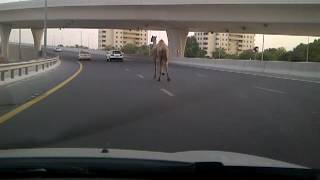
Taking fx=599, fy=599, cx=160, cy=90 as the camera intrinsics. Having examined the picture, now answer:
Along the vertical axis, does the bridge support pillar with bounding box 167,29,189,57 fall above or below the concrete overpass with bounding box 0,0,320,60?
below

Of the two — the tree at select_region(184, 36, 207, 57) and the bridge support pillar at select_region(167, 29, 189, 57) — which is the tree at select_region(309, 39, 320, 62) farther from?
the bridge support pillar at select_region(167, 29, 189, 57)

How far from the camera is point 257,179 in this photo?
4.30 m

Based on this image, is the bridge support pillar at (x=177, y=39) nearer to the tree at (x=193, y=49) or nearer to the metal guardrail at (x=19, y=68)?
the metal guardrail at (x=19, y=68)

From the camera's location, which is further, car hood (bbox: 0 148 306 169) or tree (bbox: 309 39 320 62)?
tree (bbox: 309 39 320 62)

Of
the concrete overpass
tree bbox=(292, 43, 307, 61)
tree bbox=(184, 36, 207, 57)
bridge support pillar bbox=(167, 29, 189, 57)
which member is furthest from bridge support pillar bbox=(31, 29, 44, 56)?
tree bbox=(184, 36, 207, 57)

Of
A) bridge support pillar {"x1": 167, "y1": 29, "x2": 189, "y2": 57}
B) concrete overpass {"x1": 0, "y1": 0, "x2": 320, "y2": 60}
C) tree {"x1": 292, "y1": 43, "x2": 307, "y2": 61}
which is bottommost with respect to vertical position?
tree {"x1": 292, "y1": 43, "x2": 307, "y2": 61}

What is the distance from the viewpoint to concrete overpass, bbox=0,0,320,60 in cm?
4866

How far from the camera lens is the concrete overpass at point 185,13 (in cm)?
4866

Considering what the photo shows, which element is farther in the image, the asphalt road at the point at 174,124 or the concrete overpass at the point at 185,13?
the concrete overpass at the point at 185,13

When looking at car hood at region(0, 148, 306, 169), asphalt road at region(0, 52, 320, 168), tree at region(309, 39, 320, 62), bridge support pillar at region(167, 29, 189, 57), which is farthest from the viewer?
tree at region(309, 39, 320, 62)

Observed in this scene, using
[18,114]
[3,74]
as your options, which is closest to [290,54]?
[3,74]

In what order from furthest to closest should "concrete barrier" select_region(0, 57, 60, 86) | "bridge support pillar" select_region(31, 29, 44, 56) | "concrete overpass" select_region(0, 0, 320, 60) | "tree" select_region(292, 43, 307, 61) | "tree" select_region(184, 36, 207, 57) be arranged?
"tree" select_region(184, 36, 207, 57) → "tree" select_region(292, 43, 307, 61) → "bridge support pillar" select_region(31, 29, 44, 56) → "concrete overpass" select_region(0, 0, 320, 60) → "concrete barrier" select_region(0, 57, 60, 86)

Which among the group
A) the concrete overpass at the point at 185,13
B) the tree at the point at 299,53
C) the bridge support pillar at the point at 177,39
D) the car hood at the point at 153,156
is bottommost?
the tree at the point at 299,53

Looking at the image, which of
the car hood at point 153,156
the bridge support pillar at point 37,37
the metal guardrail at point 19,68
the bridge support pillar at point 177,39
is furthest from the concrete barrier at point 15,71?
the bridge support pillar at point 37,37
